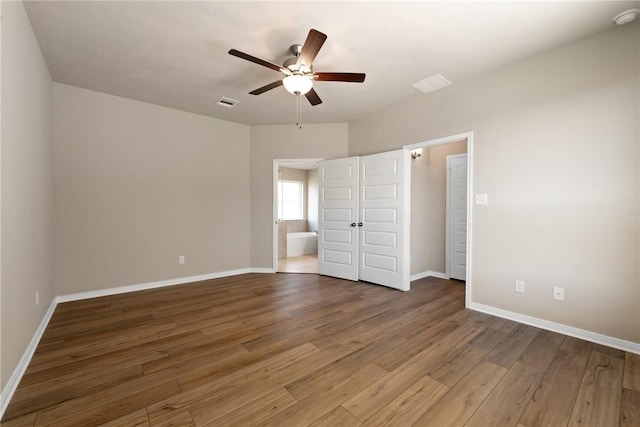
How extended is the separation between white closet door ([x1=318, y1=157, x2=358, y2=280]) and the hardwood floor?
1433mm

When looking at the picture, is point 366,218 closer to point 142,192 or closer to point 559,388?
point 559,388

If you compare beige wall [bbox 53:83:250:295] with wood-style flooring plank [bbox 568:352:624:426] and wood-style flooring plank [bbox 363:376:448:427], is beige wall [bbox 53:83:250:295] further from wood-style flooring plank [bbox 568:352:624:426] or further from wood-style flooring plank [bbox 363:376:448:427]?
wood-style flooring plank [bbox 568:352:624:426]

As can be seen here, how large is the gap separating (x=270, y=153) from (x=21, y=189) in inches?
136

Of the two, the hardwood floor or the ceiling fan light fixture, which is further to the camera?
the ceiling fan light fixture

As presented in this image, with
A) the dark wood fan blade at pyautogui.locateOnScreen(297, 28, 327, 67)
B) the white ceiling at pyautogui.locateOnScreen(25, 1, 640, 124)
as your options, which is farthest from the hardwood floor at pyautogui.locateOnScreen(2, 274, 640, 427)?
the white ceiling at pyautogui.locateOnScreen(25, 1, 640, 124)

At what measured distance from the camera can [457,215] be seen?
4.66 metres

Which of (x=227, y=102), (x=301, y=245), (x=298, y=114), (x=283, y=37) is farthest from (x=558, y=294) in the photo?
(x=301, y=245)

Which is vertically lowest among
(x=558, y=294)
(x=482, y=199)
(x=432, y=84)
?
(x=558, y=294)

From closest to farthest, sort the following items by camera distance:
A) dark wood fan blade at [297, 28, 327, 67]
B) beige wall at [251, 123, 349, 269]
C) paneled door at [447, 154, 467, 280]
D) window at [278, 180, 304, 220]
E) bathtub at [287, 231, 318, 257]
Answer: dark wood fan blade at [297, 28, 327, 67] → paneled door at [447, 154, 467, 280] → beige wall at [251, 123, 349, 269] → bathtub at [287, 231, 318, 257] → window at [278, 180, 304, 220]

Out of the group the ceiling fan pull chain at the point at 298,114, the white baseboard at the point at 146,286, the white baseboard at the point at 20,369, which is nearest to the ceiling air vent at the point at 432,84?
the ceiling fan pull chain at the point at 298,114

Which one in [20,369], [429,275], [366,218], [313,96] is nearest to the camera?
[20,369]

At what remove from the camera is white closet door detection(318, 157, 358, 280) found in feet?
15.1

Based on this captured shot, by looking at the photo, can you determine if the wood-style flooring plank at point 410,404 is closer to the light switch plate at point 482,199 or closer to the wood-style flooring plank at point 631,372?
the wood-style flooring plank at point 631,372

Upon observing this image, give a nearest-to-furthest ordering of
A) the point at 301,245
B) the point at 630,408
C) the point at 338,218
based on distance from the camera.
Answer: the point at 630,408 → the point at 338,218 → the point at 301,245
